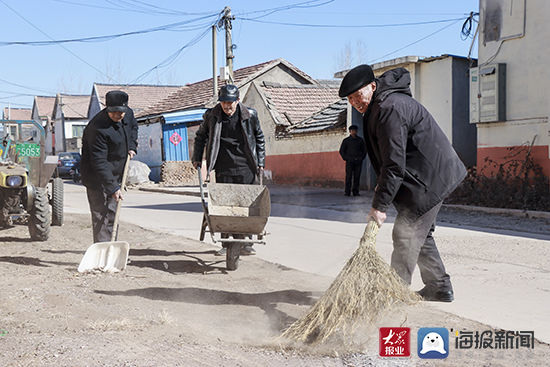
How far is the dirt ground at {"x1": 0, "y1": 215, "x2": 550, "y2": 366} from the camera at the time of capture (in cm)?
341

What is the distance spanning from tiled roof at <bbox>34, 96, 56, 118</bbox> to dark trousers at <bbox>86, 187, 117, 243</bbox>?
64.9 metres

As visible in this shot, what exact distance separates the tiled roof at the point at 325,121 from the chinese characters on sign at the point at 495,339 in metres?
15.3

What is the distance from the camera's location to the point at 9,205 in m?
7.92

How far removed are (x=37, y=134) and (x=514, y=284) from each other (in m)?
7.58

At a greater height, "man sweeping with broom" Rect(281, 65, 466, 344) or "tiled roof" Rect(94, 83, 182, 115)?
"tiled roof" Rect(94, 83, 182, 115)

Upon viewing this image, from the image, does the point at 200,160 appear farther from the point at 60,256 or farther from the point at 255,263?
the point at 60,256

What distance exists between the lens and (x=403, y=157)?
3.86 meters

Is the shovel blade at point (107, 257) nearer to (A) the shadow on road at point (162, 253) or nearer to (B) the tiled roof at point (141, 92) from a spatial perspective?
(A) the shadow on road at point (162, 253)

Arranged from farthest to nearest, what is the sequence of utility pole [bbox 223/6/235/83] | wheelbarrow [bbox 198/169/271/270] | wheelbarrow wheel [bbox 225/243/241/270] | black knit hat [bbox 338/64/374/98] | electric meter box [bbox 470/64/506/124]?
Answer: utility pole [bbox 223/6/235/83] < electric meter box [bbox 470/64/506/124] < wheelbarrow wheel [bbox 225/243/241/270] < wheelbarrow [bbox 198/169/271/270] < black knit hat [bbox 338/64/374/98]

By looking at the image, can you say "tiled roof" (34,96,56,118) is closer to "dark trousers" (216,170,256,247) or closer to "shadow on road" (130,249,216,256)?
"shadow on road" (130,249,216,256)

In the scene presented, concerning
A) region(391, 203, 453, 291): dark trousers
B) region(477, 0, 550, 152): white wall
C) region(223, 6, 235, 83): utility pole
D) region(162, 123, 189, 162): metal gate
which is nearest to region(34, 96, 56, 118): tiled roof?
region(162, 123, 189, 162): metal gate

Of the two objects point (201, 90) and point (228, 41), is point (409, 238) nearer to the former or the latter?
point (228, 41)

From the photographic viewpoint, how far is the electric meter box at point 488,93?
12.5m

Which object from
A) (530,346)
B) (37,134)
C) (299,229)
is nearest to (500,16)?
(299,229)
